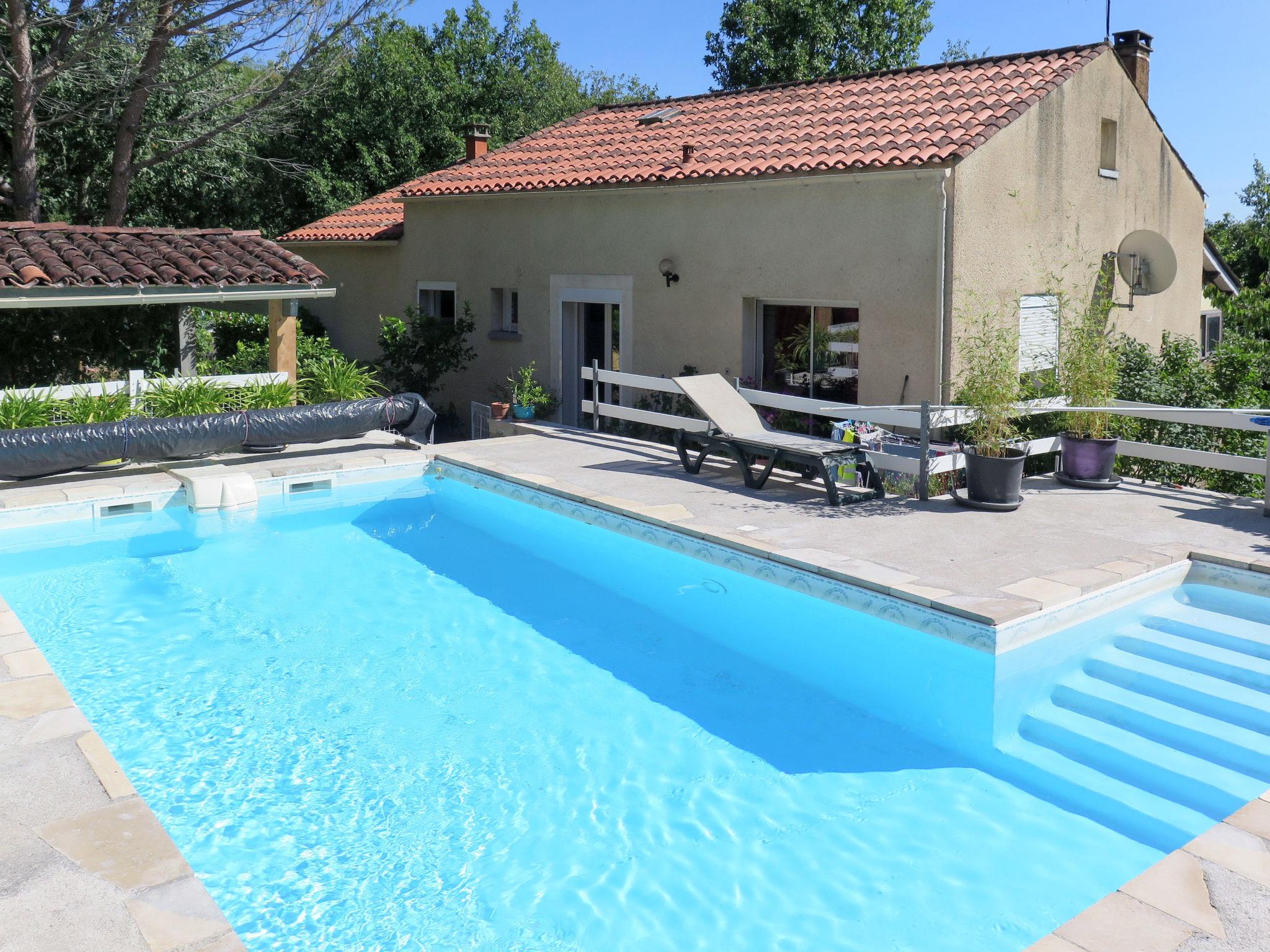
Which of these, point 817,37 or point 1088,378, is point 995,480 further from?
point 817,37

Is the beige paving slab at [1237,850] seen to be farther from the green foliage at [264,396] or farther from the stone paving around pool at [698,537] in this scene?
the green foliage at [264,396]

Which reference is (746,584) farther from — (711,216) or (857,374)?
(711,216)

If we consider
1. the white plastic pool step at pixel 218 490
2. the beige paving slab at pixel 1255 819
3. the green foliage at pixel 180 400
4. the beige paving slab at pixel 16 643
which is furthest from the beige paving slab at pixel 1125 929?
the green foliage at pixel 180 400

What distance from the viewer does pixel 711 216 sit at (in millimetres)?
15047

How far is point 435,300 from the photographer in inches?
808

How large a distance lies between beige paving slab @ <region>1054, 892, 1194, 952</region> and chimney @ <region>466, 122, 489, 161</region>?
21505 millimetres

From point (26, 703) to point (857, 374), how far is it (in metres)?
10.3

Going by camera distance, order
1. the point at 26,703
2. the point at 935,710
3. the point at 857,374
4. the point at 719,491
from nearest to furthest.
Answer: the point at 26,703 < the point at 935,710 < the point at 719,491 < the point at 857,374

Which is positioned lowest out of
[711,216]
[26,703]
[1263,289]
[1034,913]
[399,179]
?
[1034,913]

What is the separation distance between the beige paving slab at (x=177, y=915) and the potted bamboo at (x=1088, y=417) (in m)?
9.77

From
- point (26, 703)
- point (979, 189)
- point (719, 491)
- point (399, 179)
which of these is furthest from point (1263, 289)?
point (399, 179)

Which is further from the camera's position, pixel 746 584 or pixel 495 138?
pixel 495 138

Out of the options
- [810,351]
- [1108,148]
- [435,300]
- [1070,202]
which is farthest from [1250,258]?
[435,300]

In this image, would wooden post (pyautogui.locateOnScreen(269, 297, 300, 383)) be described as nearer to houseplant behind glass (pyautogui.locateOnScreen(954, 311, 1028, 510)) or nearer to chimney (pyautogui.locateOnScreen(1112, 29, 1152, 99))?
houseplant behind glass (pyautogui.locateOnScreen(954, 311, 1028, 510))
